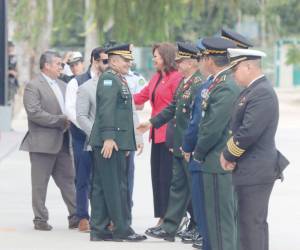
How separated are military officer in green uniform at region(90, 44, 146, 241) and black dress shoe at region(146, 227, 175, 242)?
0.20 meters

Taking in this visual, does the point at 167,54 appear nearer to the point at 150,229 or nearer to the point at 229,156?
the point at 150,229

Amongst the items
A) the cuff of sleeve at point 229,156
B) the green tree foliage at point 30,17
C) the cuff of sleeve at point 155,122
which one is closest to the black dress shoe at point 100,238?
the cuff of sleeve at point 155,122

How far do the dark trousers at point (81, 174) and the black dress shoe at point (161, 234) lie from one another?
72cm

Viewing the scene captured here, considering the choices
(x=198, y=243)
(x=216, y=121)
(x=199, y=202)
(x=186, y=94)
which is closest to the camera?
(x=216, y=121)

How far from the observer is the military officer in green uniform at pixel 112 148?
1074cm

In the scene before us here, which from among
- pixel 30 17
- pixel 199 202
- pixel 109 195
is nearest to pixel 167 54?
pixel 109 195

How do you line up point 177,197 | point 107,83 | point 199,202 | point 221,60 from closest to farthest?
point 221,60 → point 199,202 → point 107,83 → point 177,197

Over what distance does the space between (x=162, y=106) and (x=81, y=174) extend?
101cm

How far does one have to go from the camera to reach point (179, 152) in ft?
35.2

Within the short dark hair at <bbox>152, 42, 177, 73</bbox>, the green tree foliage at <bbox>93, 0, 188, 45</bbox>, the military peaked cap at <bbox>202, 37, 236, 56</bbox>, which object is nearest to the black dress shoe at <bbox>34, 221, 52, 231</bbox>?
the short dark hair at <bbox>152, 42, 177, 73</bbox>

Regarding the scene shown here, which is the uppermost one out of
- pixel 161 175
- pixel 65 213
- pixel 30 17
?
pixel 30 17

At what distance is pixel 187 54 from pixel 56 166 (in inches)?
75.0

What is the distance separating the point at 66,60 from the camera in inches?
526

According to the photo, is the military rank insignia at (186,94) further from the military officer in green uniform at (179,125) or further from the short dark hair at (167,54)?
the short dark hair at (167,54)
